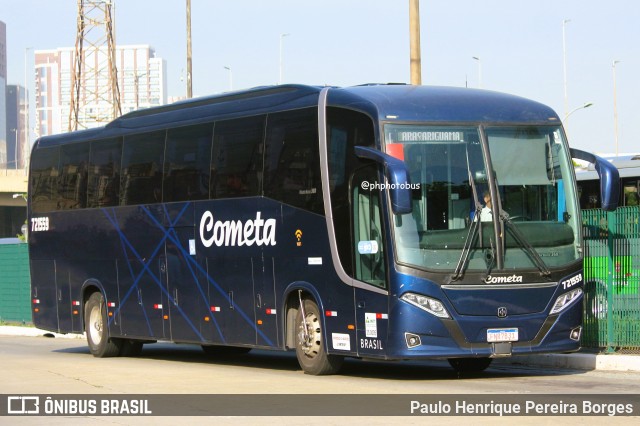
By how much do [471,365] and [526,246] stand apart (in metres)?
2.55

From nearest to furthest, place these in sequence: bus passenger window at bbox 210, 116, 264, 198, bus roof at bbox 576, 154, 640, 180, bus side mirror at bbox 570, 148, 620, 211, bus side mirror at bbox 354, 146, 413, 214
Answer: bus side mirror at bbox 354, 146, 413, 214, bus side mirror at bbox 570, 148, 620, 211, bus passenger window at bbox 210, 116, 264, 198, bus roof at bbox 576, 154, 640, 180

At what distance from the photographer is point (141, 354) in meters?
24.0

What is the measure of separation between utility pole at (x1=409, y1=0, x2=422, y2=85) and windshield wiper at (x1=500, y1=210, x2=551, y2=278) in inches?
272

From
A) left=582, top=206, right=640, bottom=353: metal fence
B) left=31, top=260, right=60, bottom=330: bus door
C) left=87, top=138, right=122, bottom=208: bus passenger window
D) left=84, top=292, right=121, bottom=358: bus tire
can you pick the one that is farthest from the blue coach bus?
left=31, top=260, right=60, bottom=330: bus door

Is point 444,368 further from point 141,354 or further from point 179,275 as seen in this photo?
point 141,354

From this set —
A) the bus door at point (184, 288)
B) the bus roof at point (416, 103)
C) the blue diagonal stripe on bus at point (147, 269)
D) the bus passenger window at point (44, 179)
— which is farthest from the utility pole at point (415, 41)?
the bus passenger window at point (44, 179)

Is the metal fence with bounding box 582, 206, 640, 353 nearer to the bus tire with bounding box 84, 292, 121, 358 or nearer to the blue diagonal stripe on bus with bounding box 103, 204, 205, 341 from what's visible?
the blue diagonal stripe on bus with bounding box 103, 204, 205, 341

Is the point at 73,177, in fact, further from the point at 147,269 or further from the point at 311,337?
the point at 311,337

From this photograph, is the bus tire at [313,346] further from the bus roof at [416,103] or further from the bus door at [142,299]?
the bus door at [142,299]

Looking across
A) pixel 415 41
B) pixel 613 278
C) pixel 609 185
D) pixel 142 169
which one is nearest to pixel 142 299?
pixel 142 169

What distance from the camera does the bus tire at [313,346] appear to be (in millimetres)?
16672

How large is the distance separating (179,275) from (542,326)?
6.94 m

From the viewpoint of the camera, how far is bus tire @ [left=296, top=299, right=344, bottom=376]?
16.7 meters

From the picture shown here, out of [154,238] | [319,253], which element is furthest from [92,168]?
[319,253]
